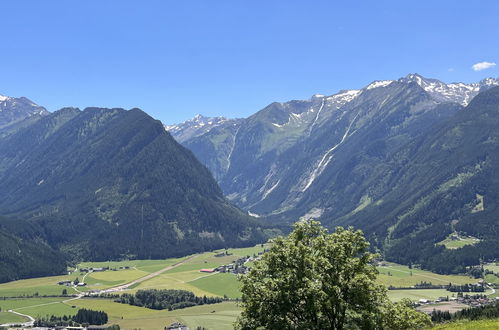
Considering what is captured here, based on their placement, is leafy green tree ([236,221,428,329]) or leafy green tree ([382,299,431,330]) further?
leafy green tree ([382,299,431,330])

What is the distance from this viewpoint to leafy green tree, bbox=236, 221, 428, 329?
4738cm

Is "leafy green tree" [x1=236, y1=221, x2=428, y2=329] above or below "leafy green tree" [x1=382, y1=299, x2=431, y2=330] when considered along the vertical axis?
above

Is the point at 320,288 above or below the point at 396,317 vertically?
above

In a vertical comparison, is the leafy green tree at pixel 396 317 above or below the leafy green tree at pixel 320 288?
below

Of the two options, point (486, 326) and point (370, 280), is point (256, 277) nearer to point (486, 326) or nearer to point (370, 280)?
point (370, 280)

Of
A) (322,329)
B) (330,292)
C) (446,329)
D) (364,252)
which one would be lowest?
(446,329)

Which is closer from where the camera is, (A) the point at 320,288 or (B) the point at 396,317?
(A) the point at 320,288

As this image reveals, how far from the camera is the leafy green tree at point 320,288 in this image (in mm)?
47375

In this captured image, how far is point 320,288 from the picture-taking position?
47094mm

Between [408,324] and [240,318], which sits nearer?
[240,318]

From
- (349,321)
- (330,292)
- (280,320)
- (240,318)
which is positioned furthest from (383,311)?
(240,318)

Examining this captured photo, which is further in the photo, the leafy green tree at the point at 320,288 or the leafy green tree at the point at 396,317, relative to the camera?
the leafy green tree at the point at 396,317

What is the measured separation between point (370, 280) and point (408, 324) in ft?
60.1

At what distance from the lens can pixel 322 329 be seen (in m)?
48.9
